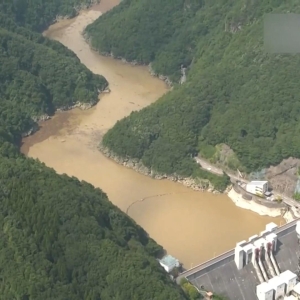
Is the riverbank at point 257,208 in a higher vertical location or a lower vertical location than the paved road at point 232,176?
lower

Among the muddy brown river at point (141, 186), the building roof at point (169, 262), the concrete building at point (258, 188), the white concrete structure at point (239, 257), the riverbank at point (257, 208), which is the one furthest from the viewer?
the concrete building at point (258, 188)

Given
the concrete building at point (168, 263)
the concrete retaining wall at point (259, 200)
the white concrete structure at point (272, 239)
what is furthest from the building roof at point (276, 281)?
the concrete retaining wall at point (259, 200)

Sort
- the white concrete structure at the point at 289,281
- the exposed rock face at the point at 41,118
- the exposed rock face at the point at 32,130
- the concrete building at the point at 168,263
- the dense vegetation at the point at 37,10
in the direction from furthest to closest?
the dense vegetation at the point at 37,10
the exposed rock face at the point at 41,118
the exposed rock face at the point at 32,130
the concrete building at the point at 168,263
the white concrete structure at the point at 289,281

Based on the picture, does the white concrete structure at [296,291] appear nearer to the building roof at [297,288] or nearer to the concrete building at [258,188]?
the building roof at [297,288]

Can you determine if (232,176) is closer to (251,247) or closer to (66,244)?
(251,247)

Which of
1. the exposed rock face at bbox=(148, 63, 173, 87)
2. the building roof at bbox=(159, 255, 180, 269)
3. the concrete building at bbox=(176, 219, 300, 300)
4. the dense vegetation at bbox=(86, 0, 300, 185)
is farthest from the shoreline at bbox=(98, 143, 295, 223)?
the exposed rock face at bbox=(148, 63, 173, 87)

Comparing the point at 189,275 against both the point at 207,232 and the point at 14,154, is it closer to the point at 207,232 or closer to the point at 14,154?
the point at 207,232

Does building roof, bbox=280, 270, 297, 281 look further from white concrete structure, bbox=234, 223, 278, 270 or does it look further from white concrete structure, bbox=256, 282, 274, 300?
white concrete structure, bbox=234, 223, 278, 270
